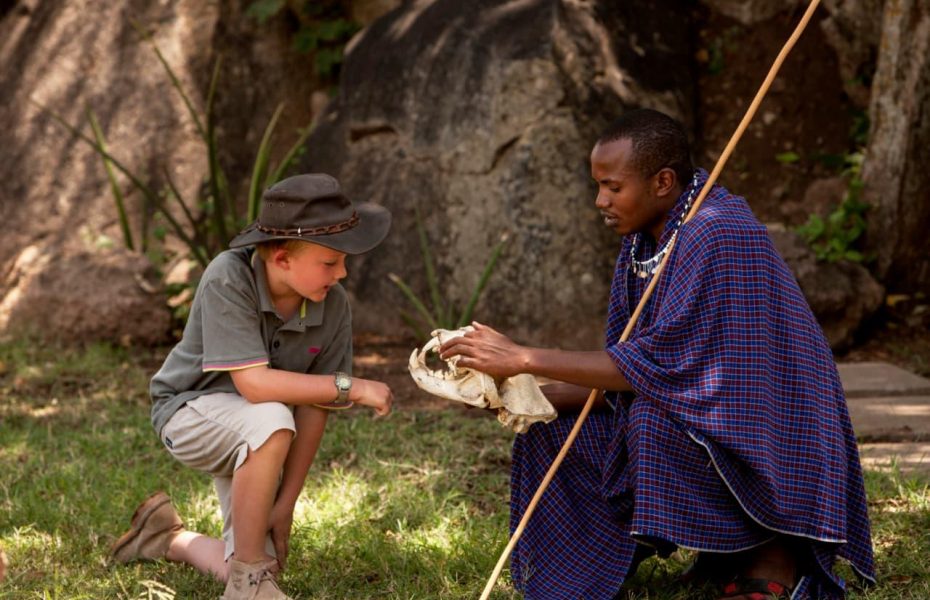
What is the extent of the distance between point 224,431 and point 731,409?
134cm

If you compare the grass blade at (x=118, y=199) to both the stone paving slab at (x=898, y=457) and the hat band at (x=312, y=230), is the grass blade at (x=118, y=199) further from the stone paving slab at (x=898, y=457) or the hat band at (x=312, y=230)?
the stone paving slab at (x=898, y=457)

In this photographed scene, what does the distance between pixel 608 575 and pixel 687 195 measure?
105cm

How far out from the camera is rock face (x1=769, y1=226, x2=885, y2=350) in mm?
6121

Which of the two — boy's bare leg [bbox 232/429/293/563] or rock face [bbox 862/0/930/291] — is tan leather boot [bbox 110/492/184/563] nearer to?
boy's bare leg [bbox 232/429/293/563]

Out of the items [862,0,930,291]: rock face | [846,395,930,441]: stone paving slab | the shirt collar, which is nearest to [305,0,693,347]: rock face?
[862,0,930,291]: rock face

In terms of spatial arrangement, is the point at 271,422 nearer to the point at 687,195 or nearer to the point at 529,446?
the point at 529,446

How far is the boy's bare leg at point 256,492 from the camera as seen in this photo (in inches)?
126

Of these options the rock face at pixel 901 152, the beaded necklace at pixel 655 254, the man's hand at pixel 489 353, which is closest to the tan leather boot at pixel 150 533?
the man's hand at pixel 489 353

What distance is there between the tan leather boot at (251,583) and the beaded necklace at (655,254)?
1302mm

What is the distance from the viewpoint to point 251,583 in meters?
3.21

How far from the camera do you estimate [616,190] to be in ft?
10.6

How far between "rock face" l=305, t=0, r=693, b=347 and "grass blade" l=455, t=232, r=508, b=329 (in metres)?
0.07

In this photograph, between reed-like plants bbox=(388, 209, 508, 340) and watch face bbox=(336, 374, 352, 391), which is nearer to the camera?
watch face bbox=(336, 374, 352, 391)

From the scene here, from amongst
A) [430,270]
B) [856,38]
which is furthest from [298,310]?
[856,38]
